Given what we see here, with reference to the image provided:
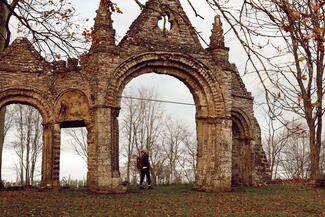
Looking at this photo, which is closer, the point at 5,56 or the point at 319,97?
the point at 5,56

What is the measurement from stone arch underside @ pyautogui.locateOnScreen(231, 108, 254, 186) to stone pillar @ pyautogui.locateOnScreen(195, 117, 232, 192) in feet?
15.2

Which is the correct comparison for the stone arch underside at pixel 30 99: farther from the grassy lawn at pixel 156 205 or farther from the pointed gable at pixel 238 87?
the pointed gable at pixel 238 87

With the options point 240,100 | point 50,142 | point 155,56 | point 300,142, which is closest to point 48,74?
point 50,142

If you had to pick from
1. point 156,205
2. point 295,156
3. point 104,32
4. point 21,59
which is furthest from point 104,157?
point 295,156

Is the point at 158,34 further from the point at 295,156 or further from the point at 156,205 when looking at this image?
the point at 295,156

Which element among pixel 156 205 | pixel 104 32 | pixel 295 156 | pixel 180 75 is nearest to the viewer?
pixel 156 205

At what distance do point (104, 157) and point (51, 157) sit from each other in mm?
2769

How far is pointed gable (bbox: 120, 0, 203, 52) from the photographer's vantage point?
54.7ft

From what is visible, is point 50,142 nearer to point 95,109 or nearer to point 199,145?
point 95,109

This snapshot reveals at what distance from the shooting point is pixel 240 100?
2231 cm

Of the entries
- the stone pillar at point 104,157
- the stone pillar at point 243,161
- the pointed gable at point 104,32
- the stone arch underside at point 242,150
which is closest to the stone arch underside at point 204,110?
the stone pillar at point 104,157

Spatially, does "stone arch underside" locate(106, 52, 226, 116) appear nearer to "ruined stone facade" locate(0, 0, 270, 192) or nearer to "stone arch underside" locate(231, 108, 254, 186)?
"ruined stone facade" locate(0, 0, 270, 192)

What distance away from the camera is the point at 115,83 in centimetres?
1614

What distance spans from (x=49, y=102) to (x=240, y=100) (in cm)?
976
